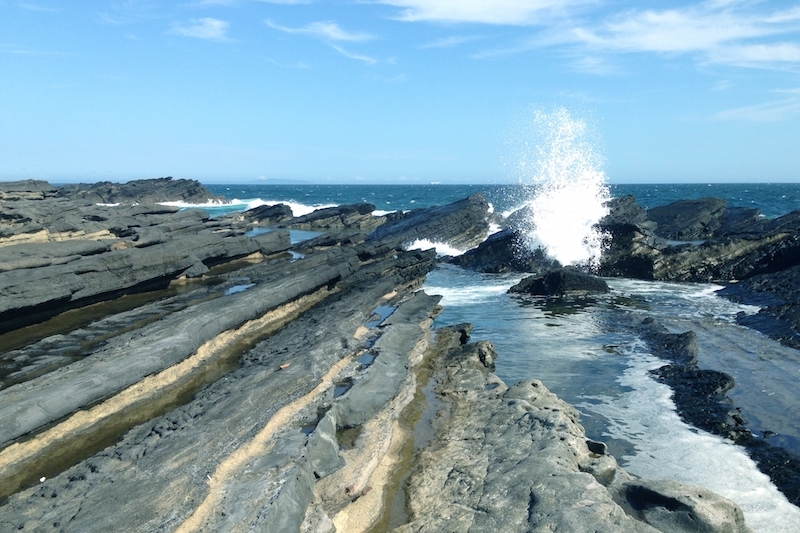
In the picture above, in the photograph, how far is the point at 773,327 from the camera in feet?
43.2

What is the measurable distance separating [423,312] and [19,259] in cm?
981

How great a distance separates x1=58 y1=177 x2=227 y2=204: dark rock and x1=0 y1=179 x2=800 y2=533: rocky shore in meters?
51.2

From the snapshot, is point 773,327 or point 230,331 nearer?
point 230,331

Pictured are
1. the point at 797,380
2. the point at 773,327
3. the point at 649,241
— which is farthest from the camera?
the point at 649,241

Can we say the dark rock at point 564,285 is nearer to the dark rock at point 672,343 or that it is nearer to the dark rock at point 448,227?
the dark rock at point 672,343

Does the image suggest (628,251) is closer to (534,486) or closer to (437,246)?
(437,246)

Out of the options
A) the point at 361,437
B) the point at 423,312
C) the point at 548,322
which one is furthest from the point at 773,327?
the point at 361,437

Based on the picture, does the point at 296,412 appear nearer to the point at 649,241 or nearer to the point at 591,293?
the point at 591,293

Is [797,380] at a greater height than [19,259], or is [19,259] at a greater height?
[19,259]

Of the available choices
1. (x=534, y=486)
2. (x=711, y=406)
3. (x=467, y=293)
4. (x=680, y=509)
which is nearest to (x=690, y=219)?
(x=467, y=293)

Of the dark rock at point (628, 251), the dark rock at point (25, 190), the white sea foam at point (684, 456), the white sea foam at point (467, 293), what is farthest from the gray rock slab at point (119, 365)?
the dark rock at point (25, 190)

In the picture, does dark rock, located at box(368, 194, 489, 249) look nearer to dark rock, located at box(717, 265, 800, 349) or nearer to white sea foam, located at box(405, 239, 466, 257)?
white sea foam, located at box(405, 239, 466, 257)

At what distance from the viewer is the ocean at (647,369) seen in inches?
274

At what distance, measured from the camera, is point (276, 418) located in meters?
7.27
